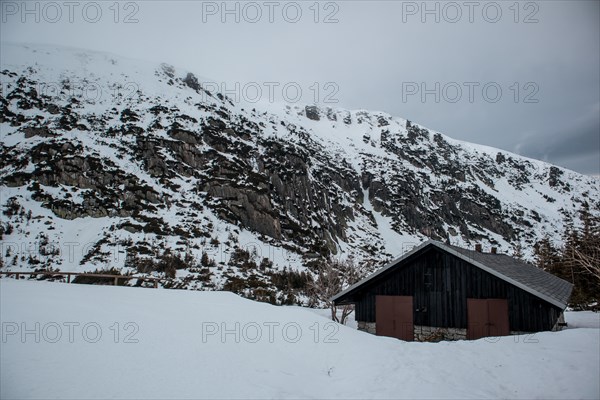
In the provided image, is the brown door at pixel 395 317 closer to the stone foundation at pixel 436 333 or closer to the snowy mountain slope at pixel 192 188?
the stone foundation at pixel 436 333

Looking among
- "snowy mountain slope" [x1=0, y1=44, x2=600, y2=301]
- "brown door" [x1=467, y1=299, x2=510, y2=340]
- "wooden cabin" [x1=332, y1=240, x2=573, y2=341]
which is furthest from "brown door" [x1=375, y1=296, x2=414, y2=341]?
"snowy mountain slope" [x1=0, y1=44, x2=600, y2=301]

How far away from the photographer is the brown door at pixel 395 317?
49.6 feet

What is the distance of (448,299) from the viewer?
48.1 feet

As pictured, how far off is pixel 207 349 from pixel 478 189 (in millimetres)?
126538

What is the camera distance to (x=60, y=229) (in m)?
36.0

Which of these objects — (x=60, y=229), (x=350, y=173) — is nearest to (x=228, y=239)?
(x=60, y=229)

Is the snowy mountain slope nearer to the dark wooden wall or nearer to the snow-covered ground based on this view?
the dark wooden wall

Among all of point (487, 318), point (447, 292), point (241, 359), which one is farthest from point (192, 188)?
point (241, 359)

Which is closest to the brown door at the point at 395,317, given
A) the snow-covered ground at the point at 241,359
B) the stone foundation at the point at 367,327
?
the stone foundation at the point at 367,327

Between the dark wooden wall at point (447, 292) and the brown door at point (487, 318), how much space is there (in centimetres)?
18

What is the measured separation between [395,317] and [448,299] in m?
2.52

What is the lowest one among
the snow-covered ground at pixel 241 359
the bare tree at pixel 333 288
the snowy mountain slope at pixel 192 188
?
the bare tree at pixel 333 288

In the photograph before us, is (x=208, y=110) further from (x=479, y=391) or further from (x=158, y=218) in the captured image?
(x=479, y=391)

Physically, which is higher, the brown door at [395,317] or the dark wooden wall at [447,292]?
the dark wooden wall at [447,292]
